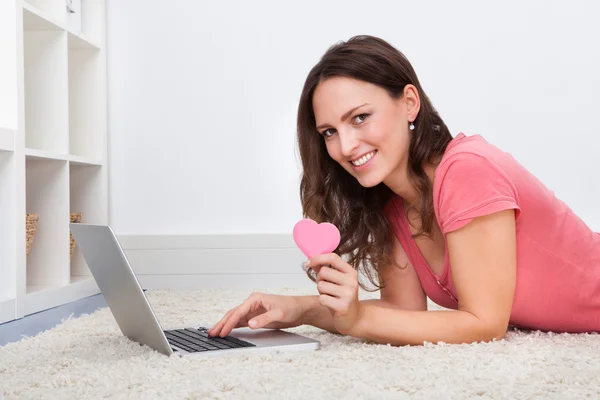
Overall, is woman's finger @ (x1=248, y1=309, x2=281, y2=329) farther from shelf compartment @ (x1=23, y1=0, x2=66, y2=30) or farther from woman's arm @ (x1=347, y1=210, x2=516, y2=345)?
shelf compartment @ (x1=23, y1=0, x2=66, y2=30)

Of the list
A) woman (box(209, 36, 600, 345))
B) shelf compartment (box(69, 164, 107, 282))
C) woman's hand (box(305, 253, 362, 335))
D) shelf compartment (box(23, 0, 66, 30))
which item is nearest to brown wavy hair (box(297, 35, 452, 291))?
woman (box(209, 36, 600, 345))

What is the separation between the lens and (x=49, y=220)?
8.38ft

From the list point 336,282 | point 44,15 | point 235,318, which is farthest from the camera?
point 44,15

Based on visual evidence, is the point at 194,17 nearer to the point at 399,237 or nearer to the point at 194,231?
the point at 194,231

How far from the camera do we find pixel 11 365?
1.30 m

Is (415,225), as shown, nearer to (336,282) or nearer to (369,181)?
(369,181)

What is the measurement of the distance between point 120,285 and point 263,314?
289 millimetres

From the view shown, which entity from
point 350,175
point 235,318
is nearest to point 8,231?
point 235,318

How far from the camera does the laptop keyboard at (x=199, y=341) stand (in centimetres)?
135

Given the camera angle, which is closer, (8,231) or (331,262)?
(331,262)

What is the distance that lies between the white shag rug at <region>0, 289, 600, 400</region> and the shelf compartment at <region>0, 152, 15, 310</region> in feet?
2.15

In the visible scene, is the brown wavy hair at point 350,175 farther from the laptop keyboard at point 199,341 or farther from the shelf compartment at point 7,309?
the shelf compartment at point 7,309

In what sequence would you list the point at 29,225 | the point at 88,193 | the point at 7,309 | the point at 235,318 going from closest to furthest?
the point at 235,318 → the point at 7,309 → the point at 29,225 → the point at 88,193

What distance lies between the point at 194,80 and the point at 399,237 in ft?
5.64
